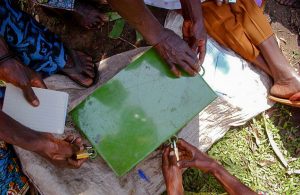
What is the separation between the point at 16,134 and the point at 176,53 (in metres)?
0.75

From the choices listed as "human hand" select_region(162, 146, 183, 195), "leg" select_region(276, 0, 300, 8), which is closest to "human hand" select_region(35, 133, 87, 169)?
"human hand" select_region(162, 146, 183, 195)

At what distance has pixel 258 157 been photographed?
8.23ft

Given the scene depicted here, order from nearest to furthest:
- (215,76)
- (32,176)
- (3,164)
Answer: (3,164), (32,176), (215,76)

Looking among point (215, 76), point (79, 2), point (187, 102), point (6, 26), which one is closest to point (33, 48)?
point (6, 26)

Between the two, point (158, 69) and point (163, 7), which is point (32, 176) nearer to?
point (158, 69)

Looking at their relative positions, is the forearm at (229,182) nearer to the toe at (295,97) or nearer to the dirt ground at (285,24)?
the toe at (295,97)

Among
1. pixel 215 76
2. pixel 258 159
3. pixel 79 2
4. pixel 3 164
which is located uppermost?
pixel 79 2

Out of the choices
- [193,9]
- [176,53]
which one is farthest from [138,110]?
[193,9]

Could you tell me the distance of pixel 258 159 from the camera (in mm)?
2508

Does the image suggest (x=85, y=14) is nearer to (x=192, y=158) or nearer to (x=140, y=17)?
(x=140, y=17)

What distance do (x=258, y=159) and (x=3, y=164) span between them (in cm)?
139

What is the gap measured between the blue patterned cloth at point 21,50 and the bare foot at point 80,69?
7 cm

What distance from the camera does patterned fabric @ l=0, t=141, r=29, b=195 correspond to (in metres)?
1.89

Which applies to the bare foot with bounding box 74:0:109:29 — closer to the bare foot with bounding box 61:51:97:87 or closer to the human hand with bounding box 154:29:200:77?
the bare foot with bounding box 61:51:97:87
